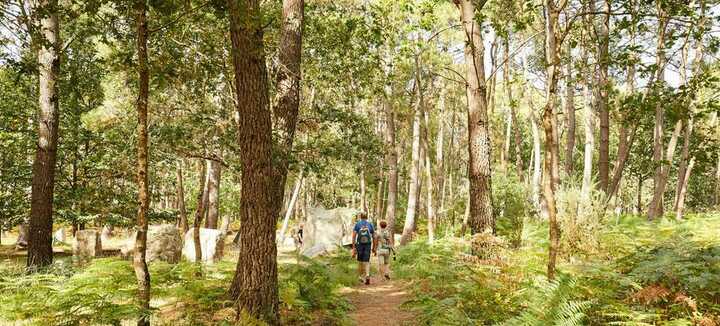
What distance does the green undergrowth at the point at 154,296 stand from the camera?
17.6 feet

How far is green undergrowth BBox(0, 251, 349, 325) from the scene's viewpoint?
537 cm

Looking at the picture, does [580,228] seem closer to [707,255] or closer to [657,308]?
[707,255]

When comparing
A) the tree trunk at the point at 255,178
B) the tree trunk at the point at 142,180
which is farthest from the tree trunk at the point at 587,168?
the tree trunk at the point at 142,180

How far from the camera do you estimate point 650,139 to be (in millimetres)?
32000

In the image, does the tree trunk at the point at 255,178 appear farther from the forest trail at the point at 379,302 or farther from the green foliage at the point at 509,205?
the green foliage at the point at 509,205

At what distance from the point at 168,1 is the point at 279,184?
3121 mm

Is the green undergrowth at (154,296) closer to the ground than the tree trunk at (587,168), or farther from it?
closer to the ground

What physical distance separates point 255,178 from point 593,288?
163 inches

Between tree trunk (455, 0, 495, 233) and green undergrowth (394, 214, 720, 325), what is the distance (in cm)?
82

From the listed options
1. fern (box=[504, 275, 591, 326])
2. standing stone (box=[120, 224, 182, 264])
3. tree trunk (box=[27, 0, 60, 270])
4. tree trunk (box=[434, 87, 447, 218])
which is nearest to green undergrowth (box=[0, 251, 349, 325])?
tree trunk (box=[27, 0, 60, 270])

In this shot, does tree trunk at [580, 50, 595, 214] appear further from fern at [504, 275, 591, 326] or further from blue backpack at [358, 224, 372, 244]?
blue backpack at [358, 224, 372, 244]

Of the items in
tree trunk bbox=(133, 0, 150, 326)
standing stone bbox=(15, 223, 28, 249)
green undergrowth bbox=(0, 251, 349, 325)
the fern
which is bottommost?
standing stone bbox=(15, 223, 28, 249)

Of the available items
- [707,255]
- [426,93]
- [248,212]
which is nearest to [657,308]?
[707,255]

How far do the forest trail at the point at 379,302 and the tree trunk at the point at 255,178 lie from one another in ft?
6.78
